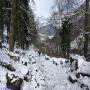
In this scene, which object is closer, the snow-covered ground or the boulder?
the boulder

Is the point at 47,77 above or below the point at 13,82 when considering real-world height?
below

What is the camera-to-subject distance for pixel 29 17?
29.7 metres

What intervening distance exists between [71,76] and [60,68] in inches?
123

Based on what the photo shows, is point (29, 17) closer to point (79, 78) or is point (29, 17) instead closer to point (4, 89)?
point (79, 78)

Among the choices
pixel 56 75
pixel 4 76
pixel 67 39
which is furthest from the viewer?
pixel 67 39

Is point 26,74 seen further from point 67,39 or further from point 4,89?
point 67,39

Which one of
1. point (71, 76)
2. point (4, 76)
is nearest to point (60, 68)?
point (71, 76)

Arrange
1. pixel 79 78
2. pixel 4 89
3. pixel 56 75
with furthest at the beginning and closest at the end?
pixel 56 75 < pixel 79 78 < pixel 4 89

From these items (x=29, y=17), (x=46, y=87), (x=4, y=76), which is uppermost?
(x=29, y=17)

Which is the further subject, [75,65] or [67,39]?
[67,39]

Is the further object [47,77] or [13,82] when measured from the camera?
[47,77]

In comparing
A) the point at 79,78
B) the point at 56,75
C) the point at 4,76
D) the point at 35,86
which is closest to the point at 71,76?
the point at 79,78

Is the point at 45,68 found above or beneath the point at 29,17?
beneath

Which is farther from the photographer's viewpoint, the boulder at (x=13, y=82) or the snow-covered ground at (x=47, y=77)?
the snow-covered ground at (x=47, y=77)
